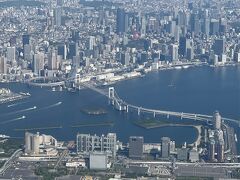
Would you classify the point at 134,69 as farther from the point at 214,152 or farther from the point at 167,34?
the point at 214,152

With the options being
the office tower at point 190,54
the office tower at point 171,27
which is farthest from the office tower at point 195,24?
the office tower at point 190,54

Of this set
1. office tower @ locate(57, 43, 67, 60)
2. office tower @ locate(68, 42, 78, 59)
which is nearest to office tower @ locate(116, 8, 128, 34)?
office tower @ locate(68, 42, 78, 59)

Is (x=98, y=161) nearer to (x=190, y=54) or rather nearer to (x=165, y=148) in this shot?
(x=165, y=148)

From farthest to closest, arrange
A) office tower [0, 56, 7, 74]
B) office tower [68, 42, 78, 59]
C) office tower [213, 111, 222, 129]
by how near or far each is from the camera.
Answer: office tower [68, 42, 78, 59] < office tower [0, 56, 7, 74] < office tower [213, 111, 222, 129]

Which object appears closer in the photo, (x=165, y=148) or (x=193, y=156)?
(x=193, y=156)

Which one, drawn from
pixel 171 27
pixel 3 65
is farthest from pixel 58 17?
pixel 3 65

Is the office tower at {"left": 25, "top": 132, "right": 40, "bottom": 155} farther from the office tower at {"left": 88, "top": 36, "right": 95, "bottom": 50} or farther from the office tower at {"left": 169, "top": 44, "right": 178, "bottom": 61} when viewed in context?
the office tower at {"left": 88, "top": 36, "right": 95, "bottom": 50}
